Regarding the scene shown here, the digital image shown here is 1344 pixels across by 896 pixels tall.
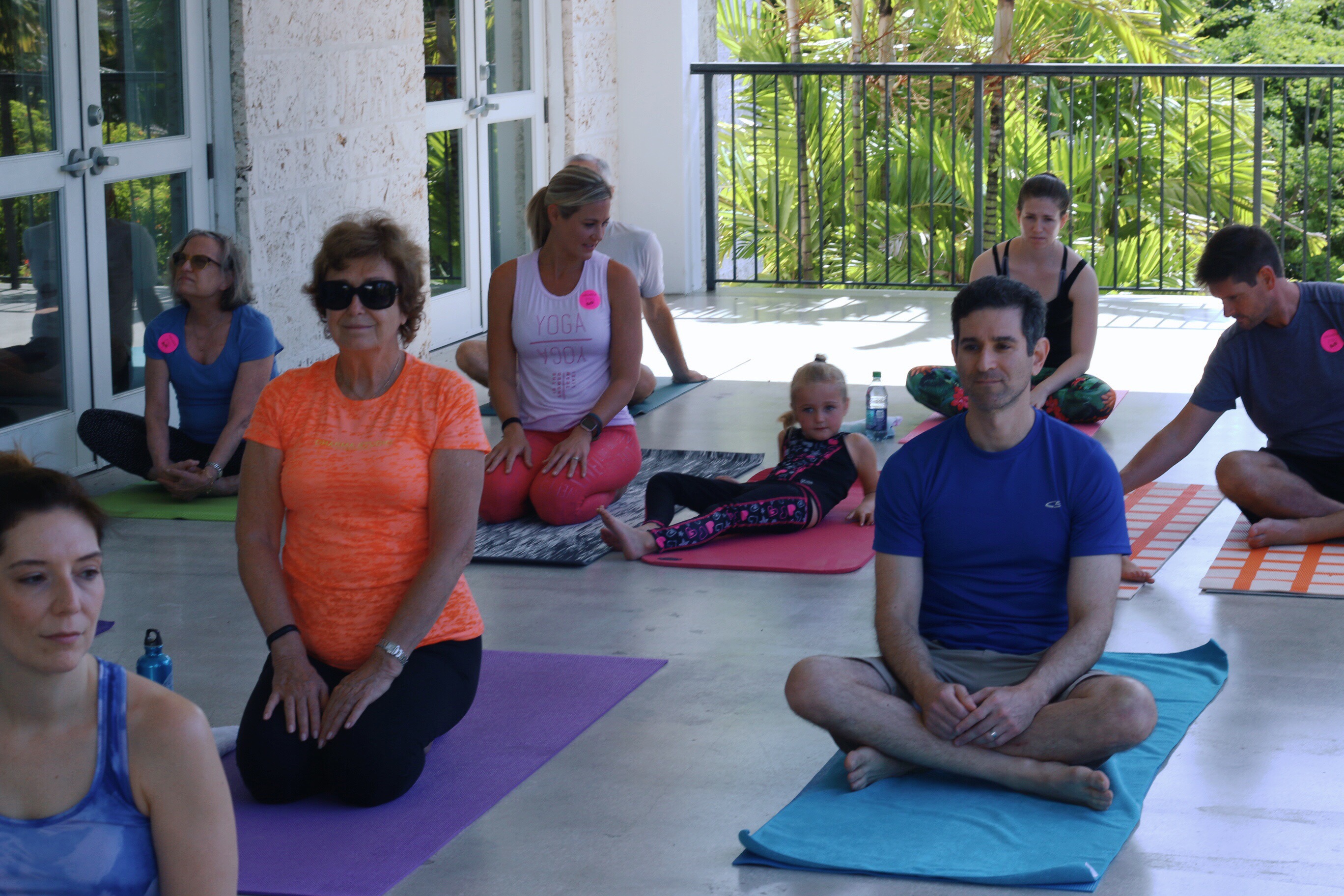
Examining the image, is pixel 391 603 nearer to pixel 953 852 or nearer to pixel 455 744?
pixel 455 744

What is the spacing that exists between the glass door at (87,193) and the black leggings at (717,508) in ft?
6.43

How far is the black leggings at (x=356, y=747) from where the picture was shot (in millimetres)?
2676

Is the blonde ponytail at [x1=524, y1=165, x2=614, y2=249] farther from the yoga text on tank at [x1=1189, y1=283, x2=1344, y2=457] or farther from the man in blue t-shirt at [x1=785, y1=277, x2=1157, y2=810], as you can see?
the man in blue t-shirt at [x1=785, y1=277, x2=1157, y2=810]

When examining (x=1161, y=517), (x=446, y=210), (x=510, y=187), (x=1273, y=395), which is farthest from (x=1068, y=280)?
(x=510, y=187)

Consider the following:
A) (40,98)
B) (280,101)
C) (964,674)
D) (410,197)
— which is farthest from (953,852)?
(410,197)

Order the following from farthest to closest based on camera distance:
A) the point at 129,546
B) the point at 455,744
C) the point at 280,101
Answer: the point at 280,101, the point at 129,546, the point at 455,744

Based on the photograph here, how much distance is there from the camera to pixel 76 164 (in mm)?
5156

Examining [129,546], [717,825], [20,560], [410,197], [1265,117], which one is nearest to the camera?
[20,560]

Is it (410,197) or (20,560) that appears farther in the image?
(410,197)

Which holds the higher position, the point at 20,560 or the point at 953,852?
the point at 20,560

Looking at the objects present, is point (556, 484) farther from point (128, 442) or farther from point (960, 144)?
point (960, 144)

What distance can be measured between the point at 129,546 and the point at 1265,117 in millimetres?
14612

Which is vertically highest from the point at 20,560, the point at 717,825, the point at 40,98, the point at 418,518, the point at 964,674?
the point at 40,98

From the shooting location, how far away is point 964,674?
8.93 feet
